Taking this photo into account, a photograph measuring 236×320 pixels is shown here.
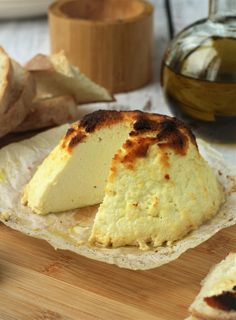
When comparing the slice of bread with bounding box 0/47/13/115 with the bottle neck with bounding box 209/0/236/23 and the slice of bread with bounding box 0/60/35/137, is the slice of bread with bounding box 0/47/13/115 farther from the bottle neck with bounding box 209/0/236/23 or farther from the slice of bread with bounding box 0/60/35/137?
the bottle neck with bounding box 209/0/236/23

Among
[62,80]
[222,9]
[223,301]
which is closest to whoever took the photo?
[223,301]

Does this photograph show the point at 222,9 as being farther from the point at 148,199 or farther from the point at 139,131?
the point at 148,199

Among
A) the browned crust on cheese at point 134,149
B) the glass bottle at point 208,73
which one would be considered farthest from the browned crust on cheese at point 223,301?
the glass bottle at point 208,73

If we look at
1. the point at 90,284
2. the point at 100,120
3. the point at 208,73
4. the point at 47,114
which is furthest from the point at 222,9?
the point at 90,284

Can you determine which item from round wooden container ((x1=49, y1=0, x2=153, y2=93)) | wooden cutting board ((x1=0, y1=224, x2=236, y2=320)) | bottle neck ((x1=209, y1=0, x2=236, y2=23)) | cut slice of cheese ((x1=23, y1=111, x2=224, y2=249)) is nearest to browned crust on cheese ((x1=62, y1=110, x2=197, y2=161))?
cut slice of cheese ((x1=23, y1=111, x2=224, y2=249))

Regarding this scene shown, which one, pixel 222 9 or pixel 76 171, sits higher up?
pixel 222 9

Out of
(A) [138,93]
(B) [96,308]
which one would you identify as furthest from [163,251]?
(A) [138,93]
